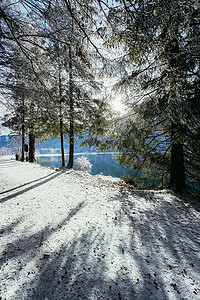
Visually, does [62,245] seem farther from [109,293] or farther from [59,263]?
[109,293]

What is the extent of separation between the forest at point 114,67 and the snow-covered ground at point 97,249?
7.62 ft

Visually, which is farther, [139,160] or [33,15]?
[139,160]

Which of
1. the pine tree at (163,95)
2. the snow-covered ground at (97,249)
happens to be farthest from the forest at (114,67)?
the snow-covered ground at (97,249)

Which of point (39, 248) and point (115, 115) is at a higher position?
point (115, 115)

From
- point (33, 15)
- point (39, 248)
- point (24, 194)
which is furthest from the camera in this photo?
point (24, 194)

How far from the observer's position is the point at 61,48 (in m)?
3.15

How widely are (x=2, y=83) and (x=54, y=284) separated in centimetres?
470

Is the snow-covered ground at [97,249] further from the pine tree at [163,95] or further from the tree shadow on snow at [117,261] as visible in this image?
the pine tree at [163,95]

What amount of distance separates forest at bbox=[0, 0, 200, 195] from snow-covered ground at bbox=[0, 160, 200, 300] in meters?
2.32

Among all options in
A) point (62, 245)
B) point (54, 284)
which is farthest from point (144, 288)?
point (62, 245)

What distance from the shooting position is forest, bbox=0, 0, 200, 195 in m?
2.32

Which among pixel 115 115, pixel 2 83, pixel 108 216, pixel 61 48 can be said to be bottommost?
pixel 108 216

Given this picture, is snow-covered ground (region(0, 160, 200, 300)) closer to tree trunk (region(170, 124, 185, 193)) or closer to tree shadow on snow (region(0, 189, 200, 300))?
tree shadow on snow (region(0, 189, 200, 300))

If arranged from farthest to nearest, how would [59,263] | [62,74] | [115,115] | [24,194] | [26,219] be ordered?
[115,115], [24,194], [62,74], [26,219], [59,263]
